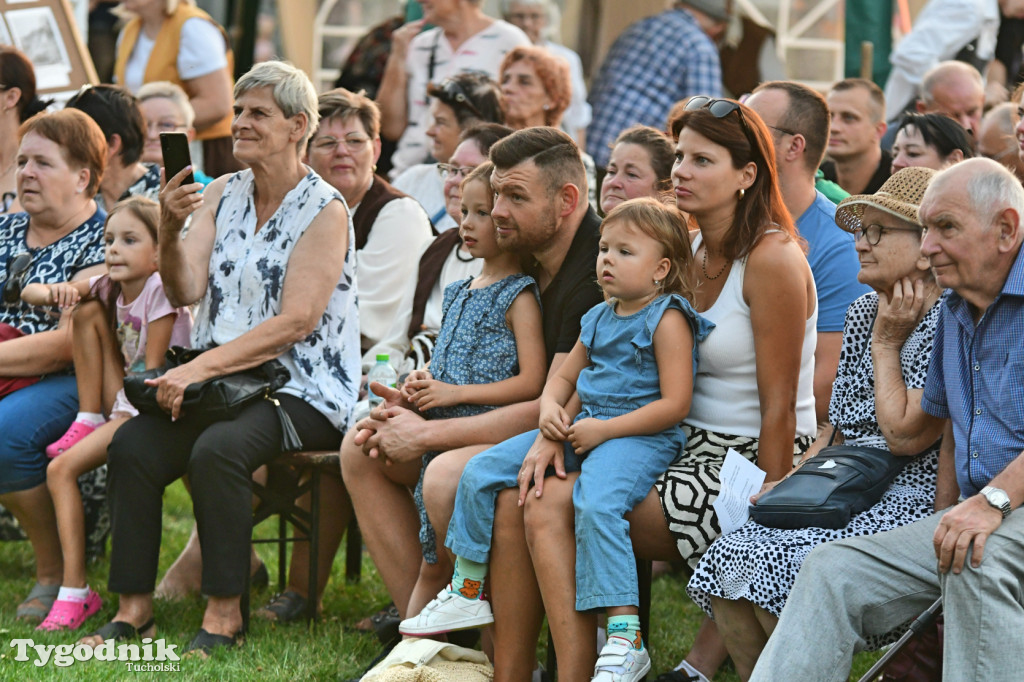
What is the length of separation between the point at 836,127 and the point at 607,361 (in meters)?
2.39

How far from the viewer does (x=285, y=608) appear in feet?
15.1

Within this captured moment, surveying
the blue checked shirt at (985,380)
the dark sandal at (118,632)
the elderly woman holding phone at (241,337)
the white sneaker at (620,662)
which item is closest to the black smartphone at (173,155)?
the elderly woman holding phone at (241,337)

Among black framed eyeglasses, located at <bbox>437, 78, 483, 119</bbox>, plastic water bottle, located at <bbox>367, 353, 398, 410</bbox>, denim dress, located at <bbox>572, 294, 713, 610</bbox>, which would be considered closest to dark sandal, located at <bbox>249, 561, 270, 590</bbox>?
plastic water bottle, located at <bbox>367, 353, 398, 410</bbox>

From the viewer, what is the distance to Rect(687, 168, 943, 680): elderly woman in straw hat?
3.14 metres

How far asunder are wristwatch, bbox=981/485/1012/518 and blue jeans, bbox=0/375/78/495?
3453mm

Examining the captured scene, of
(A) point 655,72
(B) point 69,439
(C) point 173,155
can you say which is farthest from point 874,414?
(A) point 655,72

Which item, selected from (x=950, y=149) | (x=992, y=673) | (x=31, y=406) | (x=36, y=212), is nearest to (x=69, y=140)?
(x=36, y=212)

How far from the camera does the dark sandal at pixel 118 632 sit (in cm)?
422

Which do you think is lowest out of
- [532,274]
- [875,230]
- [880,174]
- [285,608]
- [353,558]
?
[353,558]

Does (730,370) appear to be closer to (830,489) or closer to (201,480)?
(830,489)

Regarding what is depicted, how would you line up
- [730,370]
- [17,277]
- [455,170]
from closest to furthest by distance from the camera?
1. [730,370]
2. [455,170]
3. [17,277]

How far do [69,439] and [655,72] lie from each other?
4.28 meters

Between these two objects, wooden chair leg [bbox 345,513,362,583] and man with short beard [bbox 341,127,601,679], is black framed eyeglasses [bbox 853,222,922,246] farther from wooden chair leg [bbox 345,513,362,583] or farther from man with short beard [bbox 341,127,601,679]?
wooden chair leg [bbox 345,513,362,583]

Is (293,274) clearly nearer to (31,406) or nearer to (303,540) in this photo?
(303,540)
